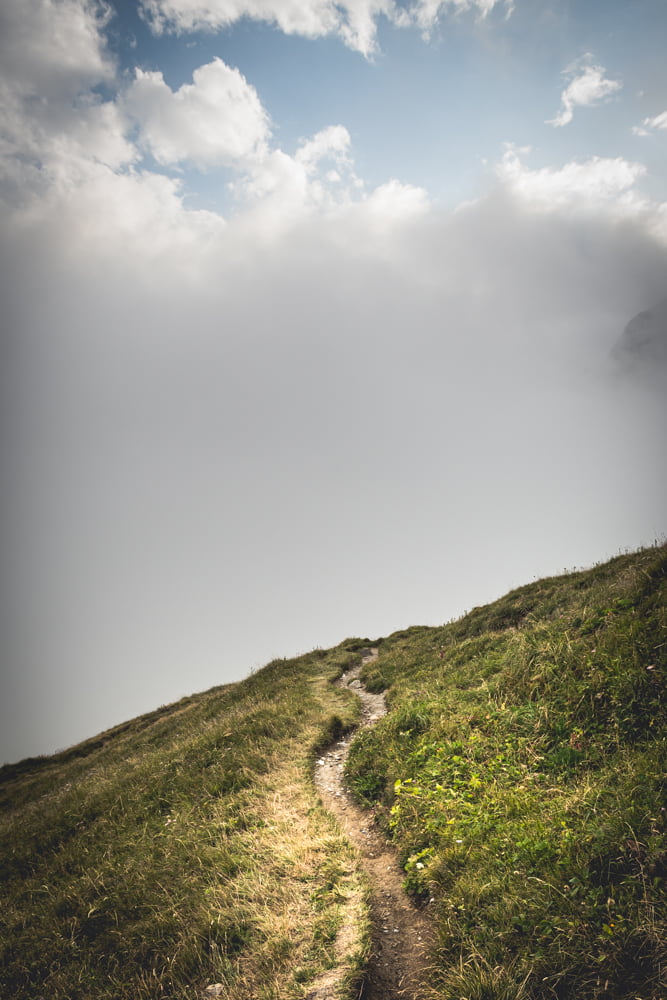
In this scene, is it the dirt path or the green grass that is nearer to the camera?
the dirt path

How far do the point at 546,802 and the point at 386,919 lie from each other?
3018mm

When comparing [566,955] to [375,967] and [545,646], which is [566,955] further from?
[545,646]

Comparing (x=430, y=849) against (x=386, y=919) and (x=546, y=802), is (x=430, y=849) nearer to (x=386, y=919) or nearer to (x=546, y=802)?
(x=386, y=919)

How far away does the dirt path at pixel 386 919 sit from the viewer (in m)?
5.25

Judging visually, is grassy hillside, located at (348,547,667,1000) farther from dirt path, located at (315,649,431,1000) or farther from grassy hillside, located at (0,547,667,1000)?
dirt path, located at (315,649,431,1000)

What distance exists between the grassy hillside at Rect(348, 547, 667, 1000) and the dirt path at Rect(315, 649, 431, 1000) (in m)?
0.34

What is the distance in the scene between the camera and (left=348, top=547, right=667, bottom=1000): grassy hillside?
448 centimetres

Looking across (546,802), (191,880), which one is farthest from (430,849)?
(191,880)

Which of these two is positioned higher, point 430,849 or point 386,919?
point 430,849

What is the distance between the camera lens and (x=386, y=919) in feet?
20.3

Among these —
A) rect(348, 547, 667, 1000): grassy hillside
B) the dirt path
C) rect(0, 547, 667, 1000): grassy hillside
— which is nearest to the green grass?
rect(0, 547, 667, 1000): grassy hillside

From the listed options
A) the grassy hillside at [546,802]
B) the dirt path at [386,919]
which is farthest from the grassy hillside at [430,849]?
the dirt path at [386,919]

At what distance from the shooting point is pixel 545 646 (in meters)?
10.7

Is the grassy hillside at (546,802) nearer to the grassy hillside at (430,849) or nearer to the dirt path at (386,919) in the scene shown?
the grassy hillside at (430,849)
